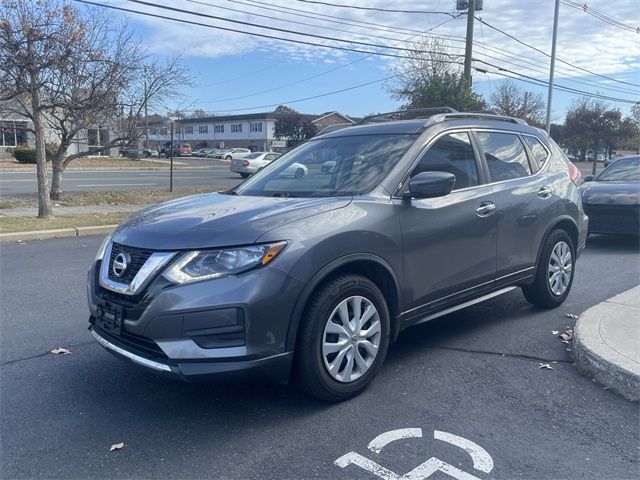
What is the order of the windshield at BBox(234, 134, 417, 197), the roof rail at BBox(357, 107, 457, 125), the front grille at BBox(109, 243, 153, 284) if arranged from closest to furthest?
the front grille at BBox(109, 243, 153, 284), the windshield at BBox(234, 134, 417, 197), the roof rail at BBox(357, 107, 457, 125)

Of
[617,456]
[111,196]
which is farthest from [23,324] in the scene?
[111,196]

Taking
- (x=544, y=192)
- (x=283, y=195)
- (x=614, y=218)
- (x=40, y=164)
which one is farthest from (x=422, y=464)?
(x=40, y=164)

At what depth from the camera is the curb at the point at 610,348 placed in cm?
375

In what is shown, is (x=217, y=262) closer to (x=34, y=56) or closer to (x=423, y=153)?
(x=423, y=153)

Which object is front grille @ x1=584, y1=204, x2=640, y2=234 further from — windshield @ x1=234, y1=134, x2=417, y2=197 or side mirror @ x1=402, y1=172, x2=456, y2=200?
side mirror @ x1=402, y1=172, x2=456, y2=200

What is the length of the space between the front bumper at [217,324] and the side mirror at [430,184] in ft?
3.94

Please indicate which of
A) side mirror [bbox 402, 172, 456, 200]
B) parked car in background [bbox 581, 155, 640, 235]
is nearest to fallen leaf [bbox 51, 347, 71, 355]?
side mirror [bbox 402, 172, 456, 200]

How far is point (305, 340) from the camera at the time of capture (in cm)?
333

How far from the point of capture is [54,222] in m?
11.5

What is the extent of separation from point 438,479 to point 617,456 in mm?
1039

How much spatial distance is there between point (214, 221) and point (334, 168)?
133 centimetres

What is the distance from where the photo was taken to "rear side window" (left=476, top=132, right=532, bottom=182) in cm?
492

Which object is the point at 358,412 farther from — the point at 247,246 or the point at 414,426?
the point at 247,246

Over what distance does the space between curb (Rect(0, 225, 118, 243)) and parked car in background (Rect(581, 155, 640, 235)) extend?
333 inches
